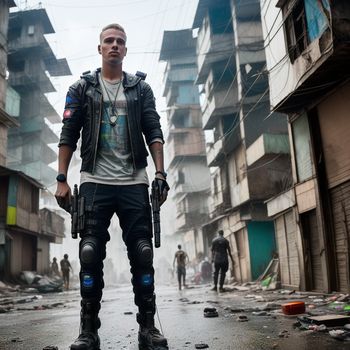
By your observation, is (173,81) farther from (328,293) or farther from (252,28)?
(328,293)

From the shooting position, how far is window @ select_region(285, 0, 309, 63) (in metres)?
11.4

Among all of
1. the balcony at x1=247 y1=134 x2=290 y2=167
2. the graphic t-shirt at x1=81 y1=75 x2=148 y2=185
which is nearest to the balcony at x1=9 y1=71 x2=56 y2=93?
the balcony at x1=247 y1=134 x2=290 y2=167

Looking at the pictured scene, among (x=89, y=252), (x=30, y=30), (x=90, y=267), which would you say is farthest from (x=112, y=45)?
(x=30, y=30)

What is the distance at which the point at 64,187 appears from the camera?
10.2 feet

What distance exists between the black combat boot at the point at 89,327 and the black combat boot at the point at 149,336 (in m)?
0.31

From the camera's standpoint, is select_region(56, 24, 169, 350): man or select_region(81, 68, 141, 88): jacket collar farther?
select_region(81, 68, 141, 88): jacket collar

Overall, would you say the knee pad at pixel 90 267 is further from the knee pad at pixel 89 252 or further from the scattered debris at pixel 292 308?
the scattered debris at pixel 292 308

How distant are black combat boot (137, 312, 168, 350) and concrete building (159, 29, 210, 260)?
3567 centimetres

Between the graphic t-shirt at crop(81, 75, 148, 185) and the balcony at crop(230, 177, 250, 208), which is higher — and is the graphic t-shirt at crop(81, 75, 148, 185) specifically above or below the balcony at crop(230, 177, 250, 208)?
below

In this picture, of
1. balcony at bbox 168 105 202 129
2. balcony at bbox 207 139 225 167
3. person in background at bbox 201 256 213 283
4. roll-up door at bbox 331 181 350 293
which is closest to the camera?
roll-up door at bbox 331 181 350 293

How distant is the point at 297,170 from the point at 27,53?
105 ft

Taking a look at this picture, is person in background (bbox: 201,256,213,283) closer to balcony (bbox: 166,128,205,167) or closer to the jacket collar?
balcony (bbox: 166,128,205,167)

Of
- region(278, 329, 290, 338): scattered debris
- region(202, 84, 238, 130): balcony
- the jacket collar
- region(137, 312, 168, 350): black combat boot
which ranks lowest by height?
region(278, 329, 290, 338): scattered debris

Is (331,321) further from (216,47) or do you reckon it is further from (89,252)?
(216,47)
